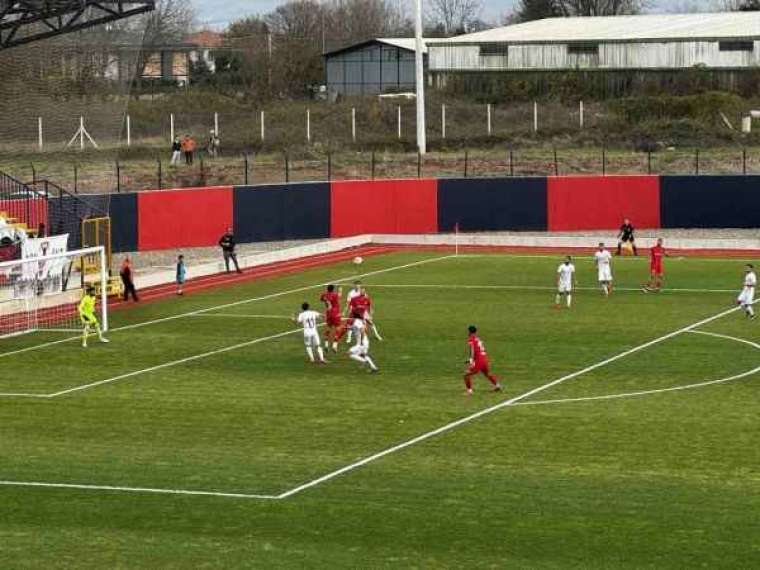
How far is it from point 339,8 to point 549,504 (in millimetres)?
141821

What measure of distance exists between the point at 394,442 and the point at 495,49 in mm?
75248

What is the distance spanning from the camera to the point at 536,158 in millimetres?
79250

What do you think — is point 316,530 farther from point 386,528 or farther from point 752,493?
point 752,493

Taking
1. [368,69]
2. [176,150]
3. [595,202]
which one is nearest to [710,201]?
[595,202]

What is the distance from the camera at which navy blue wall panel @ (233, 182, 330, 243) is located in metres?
66.4

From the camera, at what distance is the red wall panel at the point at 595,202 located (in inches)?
2753

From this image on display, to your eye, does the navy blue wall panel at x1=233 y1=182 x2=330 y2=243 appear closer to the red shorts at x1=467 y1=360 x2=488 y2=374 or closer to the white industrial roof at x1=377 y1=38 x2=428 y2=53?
the red shorts at x1=467 y1=360 x2=488 y2=374

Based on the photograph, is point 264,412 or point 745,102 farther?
point 745,102

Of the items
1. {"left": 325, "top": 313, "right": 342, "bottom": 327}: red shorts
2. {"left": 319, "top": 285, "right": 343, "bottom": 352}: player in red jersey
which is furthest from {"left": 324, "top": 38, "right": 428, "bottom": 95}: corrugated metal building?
{"left": 325, "top": 313, "right": 342, "bottom": 327}: red shorts

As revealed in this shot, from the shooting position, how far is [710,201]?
2734 inches

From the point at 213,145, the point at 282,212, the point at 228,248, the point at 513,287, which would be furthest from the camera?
the point at 213,145

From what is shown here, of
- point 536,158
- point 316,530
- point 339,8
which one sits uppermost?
point 339,8

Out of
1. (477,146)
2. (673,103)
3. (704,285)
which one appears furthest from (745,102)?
(704,285)

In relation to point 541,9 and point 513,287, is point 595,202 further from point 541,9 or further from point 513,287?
point 541,9
